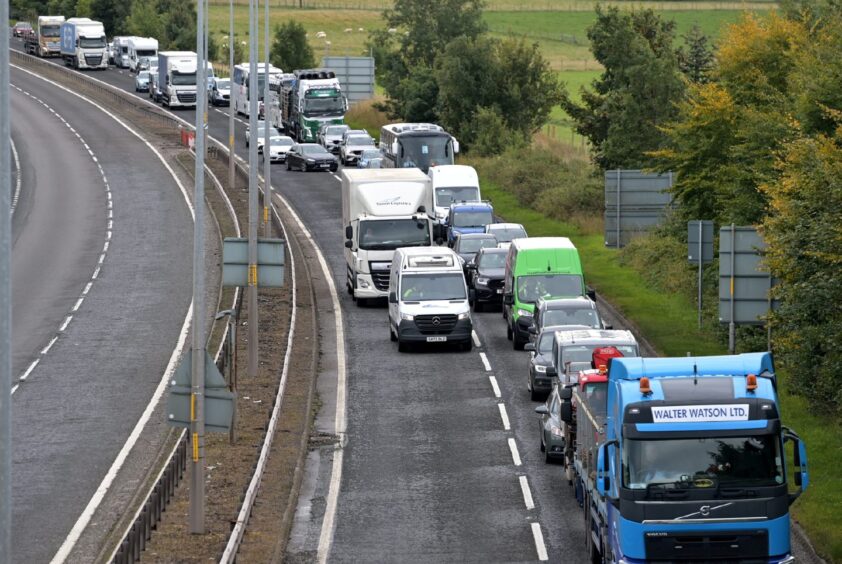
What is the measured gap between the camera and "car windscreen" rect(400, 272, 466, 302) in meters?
40.7

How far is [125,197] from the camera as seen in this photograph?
67.8m

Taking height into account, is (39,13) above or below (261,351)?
above

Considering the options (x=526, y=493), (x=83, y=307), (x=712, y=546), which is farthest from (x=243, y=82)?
(x=712, y=546)

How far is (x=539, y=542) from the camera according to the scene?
23.8 metres

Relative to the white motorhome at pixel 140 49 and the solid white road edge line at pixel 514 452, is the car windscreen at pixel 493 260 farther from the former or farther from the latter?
the white motorhome at pixel 140 49

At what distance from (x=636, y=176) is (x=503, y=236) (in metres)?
5.17

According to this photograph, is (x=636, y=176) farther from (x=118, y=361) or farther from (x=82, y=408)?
(x=82, y=408)

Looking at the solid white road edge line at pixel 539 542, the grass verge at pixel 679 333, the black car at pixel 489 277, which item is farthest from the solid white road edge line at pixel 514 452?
the black car at pixel 489 277

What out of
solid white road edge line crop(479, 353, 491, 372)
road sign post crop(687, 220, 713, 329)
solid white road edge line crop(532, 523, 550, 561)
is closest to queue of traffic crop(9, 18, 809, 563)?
solid white road edge line crop(479, 353, 491, 372)

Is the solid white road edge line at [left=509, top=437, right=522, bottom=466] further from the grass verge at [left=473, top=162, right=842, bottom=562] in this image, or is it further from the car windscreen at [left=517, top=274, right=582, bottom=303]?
the car windscreen at [left=517, top=274, right=582, bottom=303]

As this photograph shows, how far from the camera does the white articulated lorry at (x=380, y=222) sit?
46594 millimetres

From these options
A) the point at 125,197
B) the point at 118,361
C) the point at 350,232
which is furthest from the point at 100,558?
the point at 125,197

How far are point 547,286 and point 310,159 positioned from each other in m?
38.2

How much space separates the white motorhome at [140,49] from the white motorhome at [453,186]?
60107 mm
